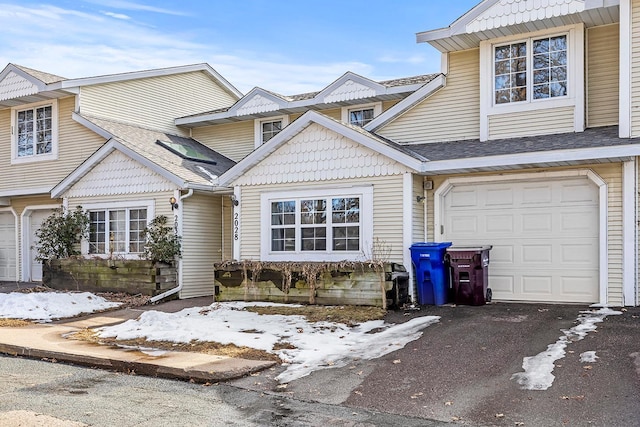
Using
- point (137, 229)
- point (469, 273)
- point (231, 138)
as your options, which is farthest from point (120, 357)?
point (231, 138)

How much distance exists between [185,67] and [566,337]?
14.7 m

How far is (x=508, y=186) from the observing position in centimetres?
1180

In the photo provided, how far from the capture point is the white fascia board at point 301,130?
1165 centimetres

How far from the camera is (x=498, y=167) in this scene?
37.0 ft

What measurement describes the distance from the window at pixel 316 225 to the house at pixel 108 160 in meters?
2.47

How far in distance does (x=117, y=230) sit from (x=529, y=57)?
10.4 metres

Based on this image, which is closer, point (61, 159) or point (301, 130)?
point (301, 130)

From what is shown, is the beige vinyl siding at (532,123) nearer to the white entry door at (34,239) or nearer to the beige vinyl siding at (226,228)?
the beige vinyl siding at (226,228)

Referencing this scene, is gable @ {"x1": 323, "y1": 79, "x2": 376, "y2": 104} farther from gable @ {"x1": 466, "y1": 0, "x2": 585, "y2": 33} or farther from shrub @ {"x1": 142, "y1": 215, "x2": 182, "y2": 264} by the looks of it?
shrub @ {"x1": 142, "y1": 215, "x2": 182, "y2": 264}

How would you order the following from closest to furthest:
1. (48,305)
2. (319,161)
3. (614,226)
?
(614,226)
(48,305)
(319,161)

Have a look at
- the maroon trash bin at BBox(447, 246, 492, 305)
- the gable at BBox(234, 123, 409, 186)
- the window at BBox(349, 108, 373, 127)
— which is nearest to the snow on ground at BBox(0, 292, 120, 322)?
the gable at BBox(234, 123, 409, 186)

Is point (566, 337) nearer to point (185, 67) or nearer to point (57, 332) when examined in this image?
point (57, 332)

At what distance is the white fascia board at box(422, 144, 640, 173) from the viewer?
10203 millimetres

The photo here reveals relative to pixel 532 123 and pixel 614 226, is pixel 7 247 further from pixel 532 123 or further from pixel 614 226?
pixel 614 226
